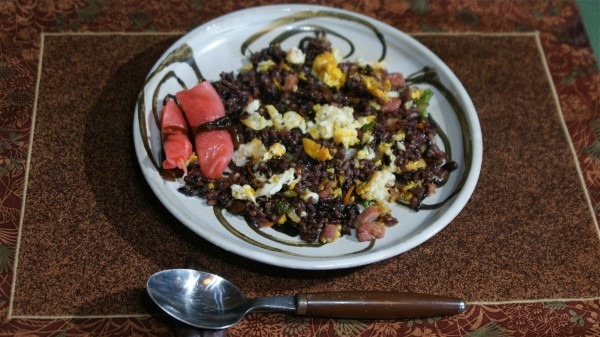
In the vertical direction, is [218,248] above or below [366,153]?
below

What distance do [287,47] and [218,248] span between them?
987 mm

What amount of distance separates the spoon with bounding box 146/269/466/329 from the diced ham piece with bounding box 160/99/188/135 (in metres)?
0.54

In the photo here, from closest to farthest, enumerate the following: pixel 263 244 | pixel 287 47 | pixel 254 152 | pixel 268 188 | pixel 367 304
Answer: pixel 367 304 < pixel 263 244 < pixel 268 188 < pixel 254 152 < pixel 287 47

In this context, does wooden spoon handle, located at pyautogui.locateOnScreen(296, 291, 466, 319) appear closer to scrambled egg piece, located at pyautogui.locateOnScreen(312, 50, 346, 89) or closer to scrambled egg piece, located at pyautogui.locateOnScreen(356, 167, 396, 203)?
scrambled egg piece, located at pyautogui.locateOnScreen(356, 167, 396, 203)

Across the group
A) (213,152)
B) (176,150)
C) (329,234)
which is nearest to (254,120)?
(213,152)

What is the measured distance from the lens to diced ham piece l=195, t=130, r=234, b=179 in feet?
7.13

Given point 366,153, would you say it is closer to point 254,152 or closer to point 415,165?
point 415,165

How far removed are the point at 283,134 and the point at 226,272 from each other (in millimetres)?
561

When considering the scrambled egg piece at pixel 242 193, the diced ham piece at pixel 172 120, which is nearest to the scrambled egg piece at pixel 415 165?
the scrambled egg piece at pixel 242 193

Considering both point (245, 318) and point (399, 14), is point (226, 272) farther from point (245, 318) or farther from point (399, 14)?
point (399, 14)

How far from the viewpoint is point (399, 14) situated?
2990mm

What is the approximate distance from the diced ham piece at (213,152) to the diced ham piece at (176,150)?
0.14ft

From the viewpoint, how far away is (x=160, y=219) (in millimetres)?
2172

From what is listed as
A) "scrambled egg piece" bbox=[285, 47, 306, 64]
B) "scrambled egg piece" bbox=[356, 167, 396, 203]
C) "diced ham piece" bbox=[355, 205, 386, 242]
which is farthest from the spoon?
"scrambled egg piece" bbox=[285, 47, 306, 64]
